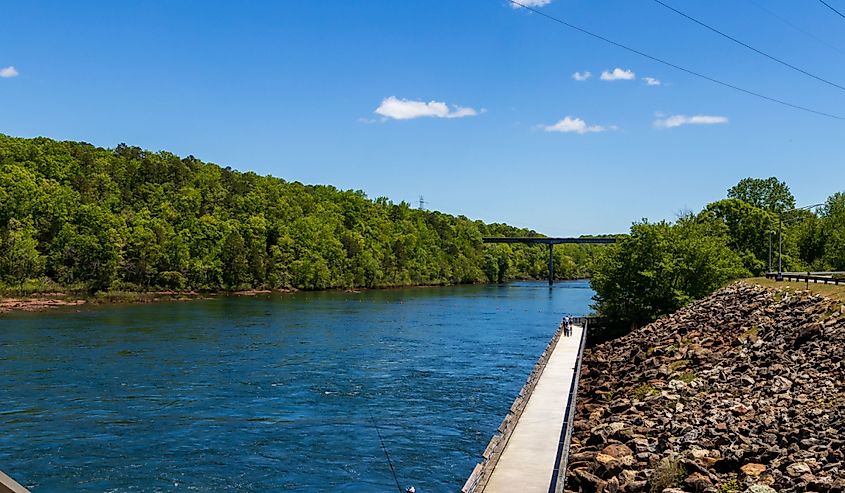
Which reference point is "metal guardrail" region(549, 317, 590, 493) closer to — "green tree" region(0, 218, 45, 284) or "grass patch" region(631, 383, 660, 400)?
"grass patch" region(631, 383, 660, 400)

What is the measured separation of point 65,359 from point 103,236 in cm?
6558

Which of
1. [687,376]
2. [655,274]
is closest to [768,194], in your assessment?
[655,274]

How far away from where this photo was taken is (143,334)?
51.9 m

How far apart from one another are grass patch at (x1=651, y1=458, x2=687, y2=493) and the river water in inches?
217

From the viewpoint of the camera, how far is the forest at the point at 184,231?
320ft

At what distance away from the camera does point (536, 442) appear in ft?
65.5

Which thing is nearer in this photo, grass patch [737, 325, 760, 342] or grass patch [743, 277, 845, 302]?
grass patch [737, 325, 760, 342]

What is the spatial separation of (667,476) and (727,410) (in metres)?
5.89

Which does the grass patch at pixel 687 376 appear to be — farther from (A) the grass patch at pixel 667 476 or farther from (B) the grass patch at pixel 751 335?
(A) the grass patch at pixel 667 476

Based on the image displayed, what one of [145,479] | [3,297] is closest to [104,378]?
[145,479]

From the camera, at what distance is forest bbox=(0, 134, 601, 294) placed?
97500 mm

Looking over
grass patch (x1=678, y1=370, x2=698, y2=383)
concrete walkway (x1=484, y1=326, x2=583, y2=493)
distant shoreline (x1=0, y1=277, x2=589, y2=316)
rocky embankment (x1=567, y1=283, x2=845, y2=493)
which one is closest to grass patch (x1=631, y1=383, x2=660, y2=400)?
rocky embankment (x1=567, y1=283, x2=845, y2=493)

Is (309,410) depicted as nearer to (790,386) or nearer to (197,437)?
(197,437)

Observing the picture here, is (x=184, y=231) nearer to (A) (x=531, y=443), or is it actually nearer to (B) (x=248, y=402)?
(B) (x=248, y=402)
